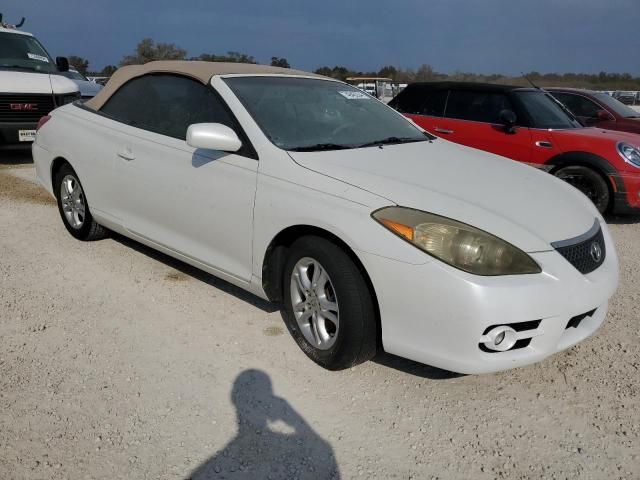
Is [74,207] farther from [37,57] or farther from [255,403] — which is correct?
[37,57]

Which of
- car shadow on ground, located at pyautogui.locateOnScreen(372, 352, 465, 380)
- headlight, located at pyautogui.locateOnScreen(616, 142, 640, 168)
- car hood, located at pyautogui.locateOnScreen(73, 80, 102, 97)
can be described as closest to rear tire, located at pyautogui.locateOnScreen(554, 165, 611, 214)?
headlight, located at pyautogui.locateOnScreen(616, 142, 640, 168)

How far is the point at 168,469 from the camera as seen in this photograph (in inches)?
89.7

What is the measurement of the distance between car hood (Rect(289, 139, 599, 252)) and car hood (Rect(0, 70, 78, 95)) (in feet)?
23.2

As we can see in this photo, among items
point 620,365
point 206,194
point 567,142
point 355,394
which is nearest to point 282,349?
point 355,394

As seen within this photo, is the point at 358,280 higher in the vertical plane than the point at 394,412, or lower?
higher

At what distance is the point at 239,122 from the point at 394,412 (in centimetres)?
183

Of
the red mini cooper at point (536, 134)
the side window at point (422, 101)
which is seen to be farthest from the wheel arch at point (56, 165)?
the side window at point (422, 101)

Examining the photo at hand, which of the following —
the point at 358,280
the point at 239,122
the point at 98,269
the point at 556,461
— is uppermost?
the point at 239,122

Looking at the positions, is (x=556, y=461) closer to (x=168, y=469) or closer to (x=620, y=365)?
(x=620, y=365)

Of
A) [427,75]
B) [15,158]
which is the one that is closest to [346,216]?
[15,158]

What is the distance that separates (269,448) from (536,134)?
5.39 m

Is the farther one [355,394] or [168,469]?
[355,394]

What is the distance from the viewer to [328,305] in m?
2.91

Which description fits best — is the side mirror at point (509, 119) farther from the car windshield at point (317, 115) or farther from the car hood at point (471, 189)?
the car hood at point (471, 189)
